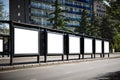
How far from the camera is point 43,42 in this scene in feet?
92.3

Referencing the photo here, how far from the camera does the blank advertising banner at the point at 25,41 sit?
20766mm

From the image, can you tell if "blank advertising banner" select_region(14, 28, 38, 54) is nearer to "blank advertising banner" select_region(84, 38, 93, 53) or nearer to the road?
the road

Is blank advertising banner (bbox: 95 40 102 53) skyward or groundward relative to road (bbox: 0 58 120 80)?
skyward

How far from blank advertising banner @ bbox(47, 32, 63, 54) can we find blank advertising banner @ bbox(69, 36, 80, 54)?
270 centimetres

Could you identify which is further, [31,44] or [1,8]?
[1,8]

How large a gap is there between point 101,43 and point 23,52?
72.0 feet

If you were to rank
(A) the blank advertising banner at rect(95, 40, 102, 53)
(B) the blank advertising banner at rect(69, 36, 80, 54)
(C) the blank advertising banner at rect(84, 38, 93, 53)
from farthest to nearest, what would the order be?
(A) the blank advertising banner at rect(95, 40, 102, 53) < (C) the blank advertising banner at rect(84, 38, 93, 53) < (B) the blank advertising banner at rect(69, 36, 80, 54)

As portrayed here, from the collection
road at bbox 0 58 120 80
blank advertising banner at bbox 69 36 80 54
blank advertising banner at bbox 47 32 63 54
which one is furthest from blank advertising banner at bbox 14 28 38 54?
blank advertising banner at bbox 69 36 80 54

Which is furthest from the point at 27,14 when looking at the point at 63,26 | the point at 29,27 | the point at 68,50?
the point at 29,27

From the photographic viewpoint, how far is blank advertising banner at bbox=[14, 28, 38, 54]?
2077cm

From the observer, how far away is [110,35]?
85.1 metres

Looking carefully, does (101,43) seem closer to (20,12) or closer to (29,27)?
(29,27)

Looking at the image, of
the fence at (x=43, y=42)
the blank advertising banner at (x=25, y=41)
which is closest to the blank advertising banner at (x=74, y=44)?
the fence at (x=43, y=42)

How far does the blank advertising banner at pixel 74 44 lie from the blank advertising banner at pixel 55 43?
2697 mm
